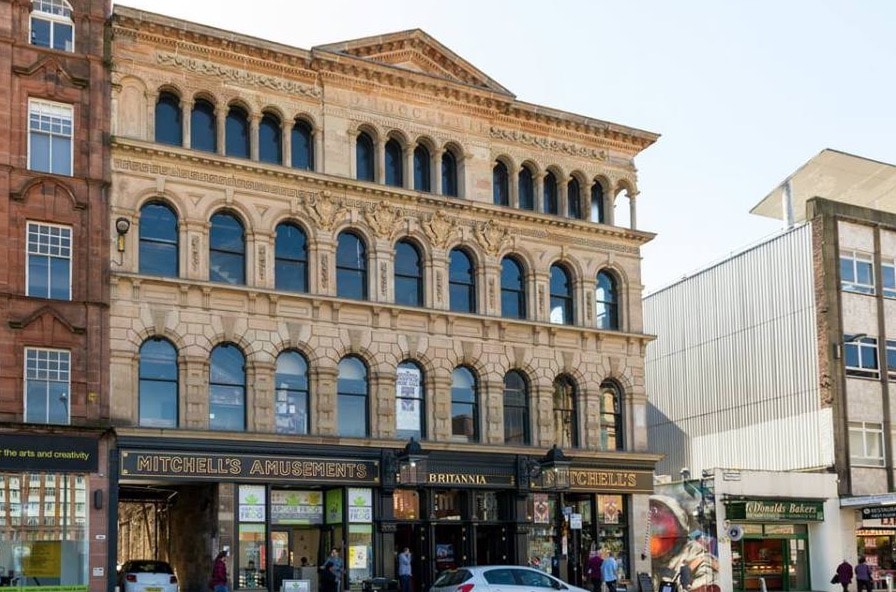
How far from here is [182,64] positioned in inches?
1553

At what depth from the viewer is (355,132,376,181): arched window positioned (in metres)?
42.7

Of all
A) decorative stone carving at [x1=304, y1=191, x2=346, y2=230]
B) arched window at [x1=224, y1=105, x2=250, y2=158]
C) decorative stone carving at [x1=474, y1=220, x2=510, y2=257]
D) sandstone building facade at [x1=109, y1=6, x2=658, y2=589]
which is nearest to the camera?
sandstone building facade at [x1=109, y1=6, x2=658, y2=589]

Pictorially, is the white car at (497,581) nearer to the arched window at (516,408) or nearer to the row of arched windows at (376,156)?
the arched window at (516,408)

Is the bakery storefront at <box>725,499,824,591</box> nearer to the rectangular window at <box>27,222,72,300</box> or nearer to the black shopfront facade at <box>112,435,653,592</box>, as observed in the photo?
the black shopfront facade at <box>112,435,653,592</box>

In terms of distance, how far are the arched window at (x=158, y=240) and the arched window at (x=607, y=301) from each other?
1529 cm

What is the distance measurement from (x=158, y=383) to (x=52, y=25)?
34.1ft

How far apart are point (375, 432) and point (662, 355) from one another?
871 inches

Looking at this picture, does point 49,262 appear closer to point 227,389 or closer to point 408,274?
point 227,389

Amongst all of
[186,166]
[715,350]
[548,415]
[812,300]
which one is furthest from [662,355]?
[186,166]

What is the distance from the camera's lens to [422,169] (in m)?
44.1

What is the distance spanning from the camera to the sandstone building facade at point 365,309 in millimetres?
38344

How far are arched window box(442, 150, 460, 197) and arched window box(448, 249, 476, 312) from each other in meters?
2.01

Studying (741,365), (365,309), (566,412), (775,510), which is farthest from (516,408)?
(741,365)

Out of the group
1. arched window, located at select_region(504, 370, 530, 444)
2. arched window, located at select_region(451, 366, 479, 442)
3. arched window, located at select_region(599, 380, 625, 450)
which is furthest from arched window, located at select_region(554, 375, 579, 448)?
arched window, located at select_region(451, 366, 479, 442)
